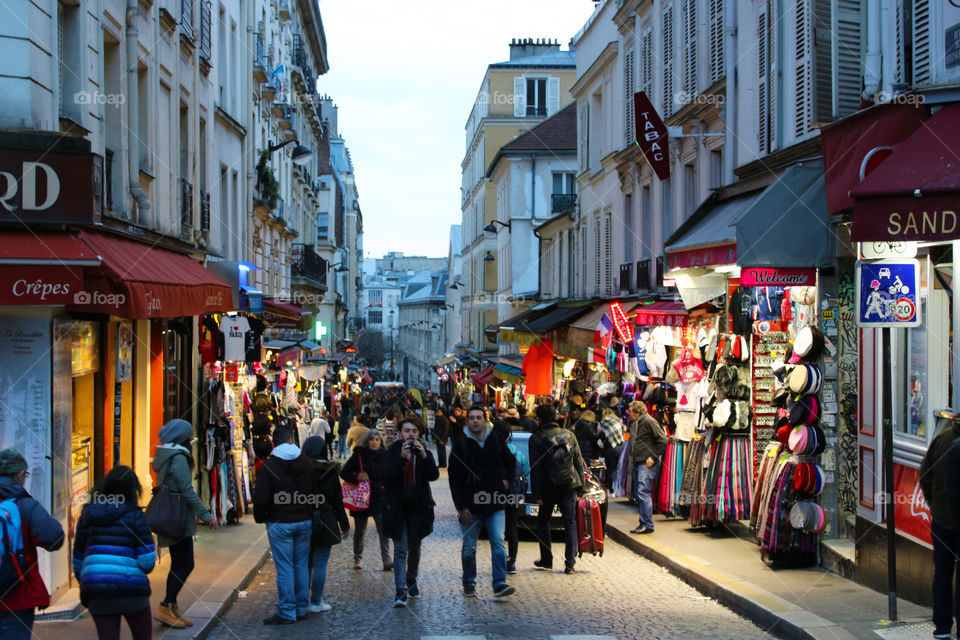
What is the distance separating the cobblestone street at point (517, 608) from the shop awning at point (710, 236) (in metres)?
3.82

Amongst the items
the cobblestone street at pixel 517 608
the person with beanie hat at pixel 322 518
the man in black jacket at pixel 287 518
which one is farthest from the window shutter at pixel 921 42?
the man in black jacket at pixel 287 518

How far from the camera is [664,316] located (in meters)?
16.0

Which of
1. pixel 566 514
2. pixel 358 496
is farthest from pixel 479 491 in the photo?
pixel 358 496

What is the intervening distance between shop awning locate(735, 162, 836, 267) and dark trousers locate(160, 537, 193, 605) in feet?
20.1

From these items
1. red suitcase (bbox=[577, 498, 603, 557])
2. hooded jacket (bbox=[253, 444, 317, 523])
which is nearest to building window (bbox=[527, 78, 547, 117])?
red suitcase (bbox=[577, 498, 603, 557])

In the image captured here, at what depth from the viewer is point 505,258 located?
4697 centimetres

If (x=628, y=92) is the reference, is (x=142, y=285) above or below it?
below

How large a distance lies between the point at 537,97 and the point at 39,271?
47343mm

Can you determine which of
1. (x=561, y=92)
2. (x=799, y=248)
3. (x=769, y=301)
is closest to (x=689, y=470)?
(x=769, y=301)

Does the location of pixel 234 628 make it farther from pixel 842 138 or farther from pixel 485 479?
pixel 842 138

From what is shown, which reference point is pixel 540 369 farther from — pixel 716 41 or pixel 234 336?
pixel 716 41

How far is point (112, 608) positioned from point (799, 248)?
24.2ft

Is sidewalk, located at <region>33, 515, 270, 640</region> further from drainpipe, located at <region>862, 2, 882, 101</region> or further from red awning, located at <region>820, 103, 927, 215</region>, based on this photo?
drainpipe, located at <region>862, 2, 882, 101</region>

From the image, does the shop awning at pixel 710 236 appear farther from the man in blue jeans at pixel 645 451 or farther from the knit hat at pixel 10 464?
the knit hat at pixel 10 464
